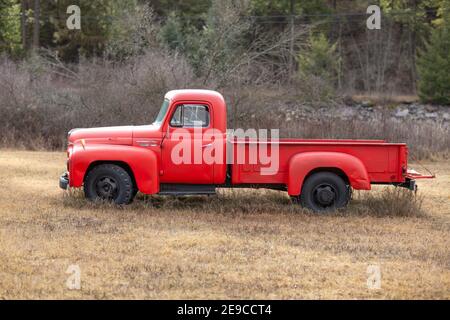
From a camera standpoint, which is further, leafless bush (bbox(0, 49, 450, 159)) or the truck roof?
leafless bush (bbox(0, 49, 450, 159))

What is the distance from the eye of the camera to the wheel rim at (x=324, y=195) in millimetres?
12062

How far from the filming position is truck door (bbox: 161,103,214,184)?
12.1 m

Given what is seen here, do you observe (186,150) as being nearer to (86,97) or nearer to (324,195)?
(324,195)

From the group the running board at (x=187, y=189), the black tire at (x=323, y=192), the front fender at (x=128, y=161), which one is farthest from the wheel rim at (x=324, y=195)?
the front fender at (x=128, y=161)

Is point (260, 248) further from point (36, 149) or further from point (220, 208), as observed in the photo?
point (36, 149)

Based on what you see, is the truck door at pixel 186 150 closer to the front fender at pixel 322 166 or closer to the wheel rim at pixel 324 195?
the front fender at pixel 322 166

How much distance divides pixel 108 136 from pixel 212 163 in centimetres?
171

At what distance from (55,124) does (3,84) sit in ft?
9.52

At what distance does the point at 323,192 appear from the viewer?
12062 millimetres

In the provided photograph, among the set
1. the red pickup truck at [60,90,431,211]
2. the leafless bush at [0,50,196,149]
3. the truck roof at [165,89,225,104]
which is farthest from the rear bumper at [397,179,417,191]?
the leafless bush at [0,50,196,149]

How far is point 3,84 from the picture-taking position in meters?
27.7

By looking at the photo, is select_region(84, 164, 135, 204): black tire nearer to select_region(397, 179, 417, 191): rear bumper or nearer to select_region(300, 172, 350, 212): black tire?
select_region(300, 172, 350, 212): black tire

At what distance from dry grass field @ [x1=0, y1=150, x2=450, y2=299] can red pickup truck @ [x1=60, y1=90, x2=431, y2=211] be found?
1.19ft

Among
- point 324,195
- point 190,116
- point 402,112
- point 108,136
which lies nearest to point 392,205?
point 324,195
